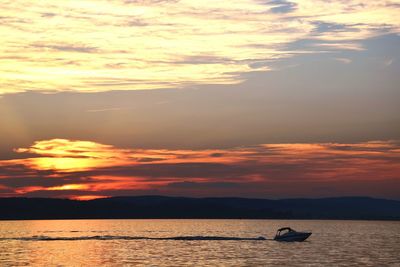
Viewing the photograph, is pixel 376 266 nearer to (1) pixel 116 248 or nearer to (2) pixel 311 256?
(2) pixel 311 256

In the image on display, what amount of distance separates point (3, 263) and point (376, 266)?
56.8m

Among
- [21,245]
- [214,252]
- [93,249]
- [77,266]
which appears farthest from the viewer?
[21,245]

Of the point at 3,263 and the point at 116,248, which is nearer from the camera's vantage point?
the point at 3,263

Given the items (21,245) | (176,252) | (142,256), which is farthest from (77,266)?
(21,245)

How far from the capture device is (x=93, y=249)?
157 meters

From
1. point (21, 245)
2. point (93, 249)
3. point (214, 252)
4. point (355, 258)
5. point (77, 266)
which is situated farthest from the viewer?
point (21, 245)

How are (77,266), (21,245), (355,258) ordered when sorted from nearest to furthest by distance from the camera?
(77,266), (355,258), (21,245)

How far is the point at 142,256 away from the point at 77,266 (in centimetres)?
2130

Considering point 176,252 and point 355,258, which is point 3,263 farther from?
point 355,258

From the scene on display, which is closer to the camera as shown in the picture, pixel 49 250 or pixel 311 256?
pixel 311 256

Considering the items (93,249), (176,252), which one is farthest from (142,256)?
(93,249)

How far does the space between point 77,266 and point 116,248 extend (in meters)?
42.8

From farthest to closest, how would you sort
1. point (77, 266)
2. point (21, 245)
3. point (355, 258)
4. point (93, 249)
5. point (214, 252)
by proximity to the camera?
point (21, 245) → point (93, 249) → point (214, 252) → point (355, 258) → point (77, 266)

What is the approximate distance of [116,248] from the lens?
525 feet
